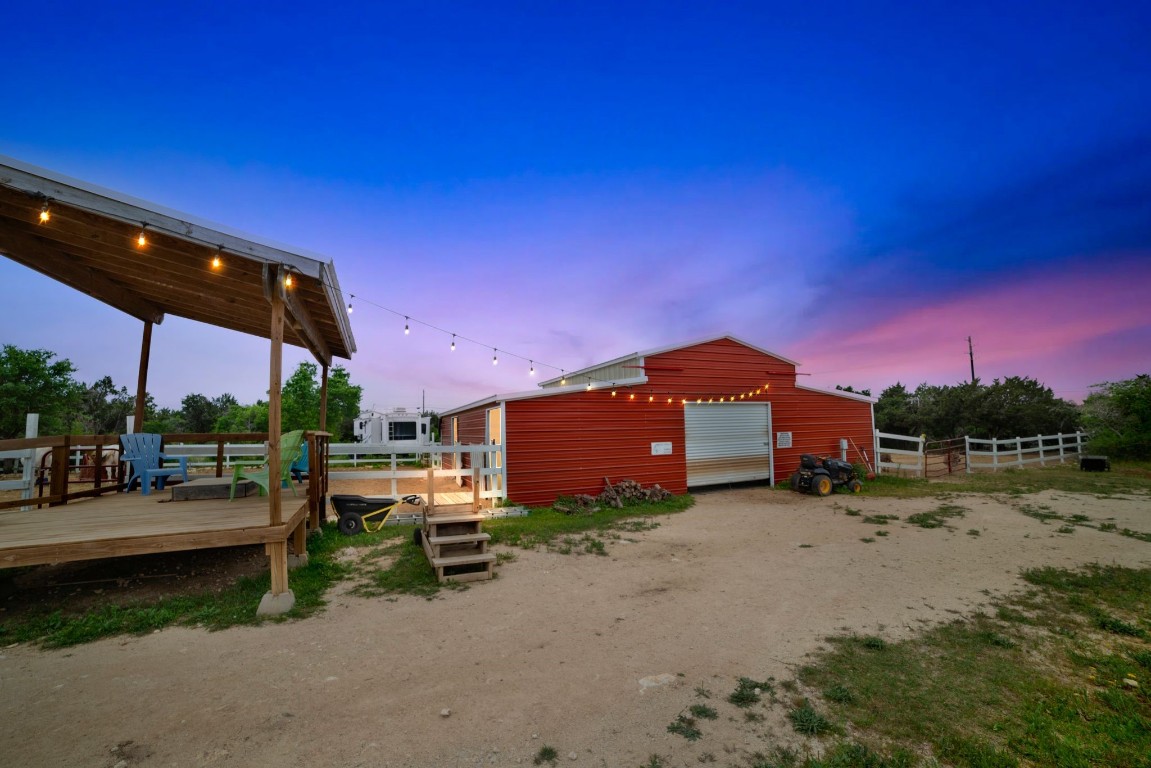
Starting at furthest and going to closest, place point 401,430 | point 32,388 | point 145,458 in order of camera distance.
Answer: point 401,430
point 32,388
point 145,458

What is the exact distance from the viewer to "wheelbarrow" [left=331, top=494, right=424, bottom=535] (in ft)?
25.5

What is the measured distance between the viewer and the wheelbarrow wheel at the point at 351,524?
7.74m

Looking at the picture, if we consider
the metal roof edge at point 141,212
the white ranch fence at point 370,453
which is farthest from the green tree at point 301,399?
the metal roof edge at point 141,212

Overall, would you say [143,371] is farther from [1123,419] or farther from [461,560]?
[1123,419]

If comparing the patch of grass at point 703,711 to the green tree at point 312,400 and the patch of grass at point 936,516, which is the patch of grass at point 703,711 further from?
the green tree at point 312,400

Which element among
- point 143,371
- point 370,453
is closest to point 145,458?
point 143,371

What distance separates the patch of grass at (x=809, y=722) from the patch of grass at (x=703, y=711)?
18.1 inches

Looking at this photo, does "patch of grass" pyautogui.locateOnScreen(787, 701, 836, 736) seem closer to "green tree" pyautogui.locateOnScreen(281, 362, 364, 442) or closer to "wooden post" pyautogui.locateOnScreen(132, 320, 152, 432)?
"wooden post" pyautogui.locateOnScreen(132, 320, 152, 432)

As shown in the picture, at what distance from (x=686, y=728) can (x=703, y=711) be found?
23cm

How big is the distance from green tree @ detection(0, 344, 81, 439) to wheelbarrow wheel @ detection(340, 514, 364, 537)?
22442 millimetres

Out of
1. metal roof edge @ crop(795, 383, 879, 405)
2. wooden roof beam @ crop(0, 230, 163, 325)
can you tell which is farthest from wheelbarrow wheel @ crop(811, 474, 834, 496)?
wooden roof beam @ crop(0, 230, 163, 325)

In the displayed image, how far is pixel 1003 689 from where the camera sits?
305cm

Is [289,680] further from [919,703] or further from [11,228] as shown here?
[11,228]

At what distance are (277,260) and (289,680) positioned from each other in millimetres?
4076
